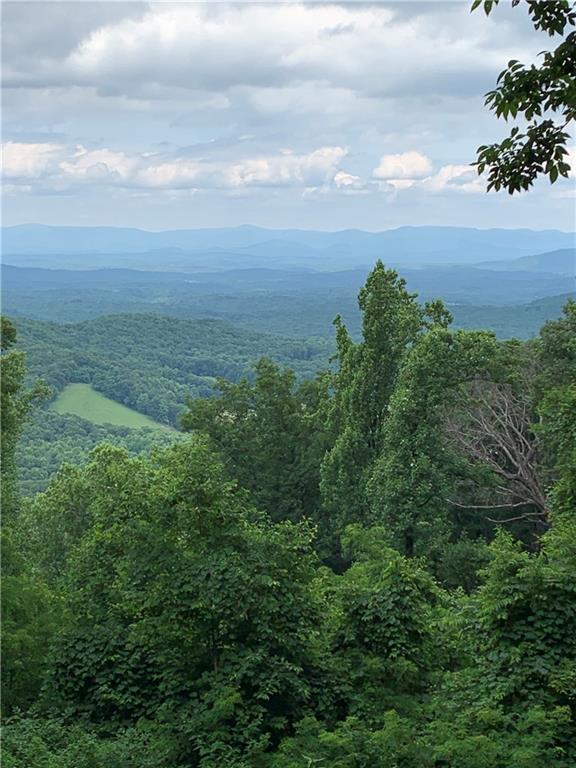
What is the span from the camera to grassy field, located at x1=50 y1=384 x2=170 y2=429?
350ft

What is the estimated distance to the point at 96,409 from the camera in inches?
4405

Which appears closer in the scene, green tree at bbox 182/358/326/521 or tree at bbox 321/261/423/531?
tree at bbox 321/261/423/531

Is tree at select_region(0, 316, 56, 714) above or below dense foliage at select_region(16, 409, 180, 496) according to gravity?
above

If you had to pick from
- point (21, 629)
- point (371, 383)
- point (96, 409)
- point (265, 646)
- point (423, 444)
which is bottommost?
point (96, 409)

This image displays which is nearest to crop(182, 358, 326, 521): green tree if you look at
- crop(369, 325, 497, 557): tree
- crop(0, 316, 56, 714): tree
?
crop(369, 325, 497, 557): tree

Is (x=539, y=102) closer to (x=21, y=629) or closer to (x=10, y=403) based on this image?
(x=21, y=629)

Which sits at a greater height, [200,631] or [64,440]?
[200,631]

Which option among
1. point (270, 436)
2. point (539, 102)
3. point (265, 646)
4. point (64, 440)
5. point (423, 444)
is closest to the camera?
point (539, 102)

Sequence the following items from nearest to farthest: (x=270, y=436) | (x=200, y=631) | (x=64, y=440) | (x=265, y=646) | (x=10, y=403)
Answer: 1. (x=265, y=646)
2. (x=200, y=631)
3. (x=10, y=403)
4. (x=270, y=436)
5. (x=64, y=440)

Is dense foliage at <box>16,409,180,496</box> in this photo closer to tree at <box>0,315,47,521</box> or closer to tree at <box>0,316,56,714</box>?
tree at <box>0,315,47,521</box>

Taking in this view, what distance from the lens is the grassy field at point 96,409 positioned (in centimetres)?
10656

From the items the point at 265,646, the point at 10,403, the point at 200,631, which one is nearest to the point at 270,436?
the point at 10,403

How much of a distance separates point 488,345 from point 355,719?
14.1 metres

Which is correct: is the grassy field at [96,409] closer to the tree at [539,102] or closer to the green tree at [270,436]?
the green tree at [270,436]
